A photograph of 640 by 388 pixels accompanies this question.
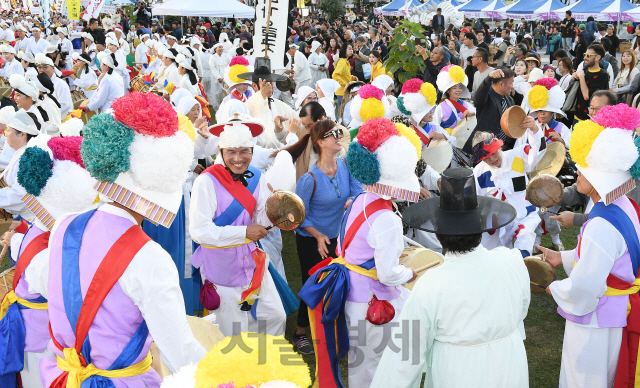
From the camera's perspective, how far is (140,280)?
2123 millimetres

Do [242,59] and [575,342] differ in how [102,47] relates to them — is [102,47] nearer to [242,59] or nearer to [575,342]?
[242,59]

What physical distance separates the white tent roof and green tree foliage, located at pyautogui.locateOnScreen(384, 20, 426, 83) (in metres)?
10.6

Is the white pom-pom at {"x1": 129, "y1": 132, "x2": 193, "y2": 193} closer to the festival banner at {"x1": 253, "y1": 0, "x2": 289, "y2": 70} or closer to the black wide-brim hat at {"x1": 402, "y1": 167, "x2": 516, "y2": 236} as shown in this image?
the black wide-brim hat at {"x1": 402, "y1": 167, "x2": 516, "y2": 236}

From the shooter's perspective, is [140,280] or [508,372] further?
[508,372]

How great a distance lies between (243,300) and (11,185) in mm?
1844

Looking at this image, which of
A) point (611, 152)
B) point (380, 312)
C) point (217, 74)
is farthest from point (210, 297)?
point (217, 74)

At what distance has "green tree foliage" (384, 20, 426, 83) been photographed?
10102 mm

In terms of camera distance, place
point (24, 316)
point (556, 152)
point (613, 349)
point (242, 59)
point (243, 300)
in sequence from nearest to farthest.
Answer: point (24, 316)
point (613, 349)
point (243, 300)
point (556, 152)
point (242, 59)

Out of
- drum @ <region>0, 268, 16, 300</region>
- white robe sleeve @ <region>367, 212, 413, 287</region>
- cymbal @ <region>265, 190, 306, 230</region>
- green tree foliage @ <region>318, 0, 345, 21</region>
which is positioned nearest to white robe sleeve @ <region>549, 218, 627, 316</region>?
white robe sleeve @ <region>367, 212, 413, 287</region>

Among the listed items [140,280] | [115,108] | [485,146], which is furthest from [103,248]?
[485,146]

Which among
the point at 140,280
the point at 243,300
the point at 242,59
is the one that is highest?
the point at 242,59

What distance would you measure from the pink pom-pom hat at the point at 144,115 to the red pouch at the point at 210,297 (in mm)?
2081

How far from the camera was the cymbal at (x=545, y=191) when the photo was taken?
12.8 ft

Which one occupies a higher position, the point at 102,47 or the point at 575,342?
the point at 102,47
